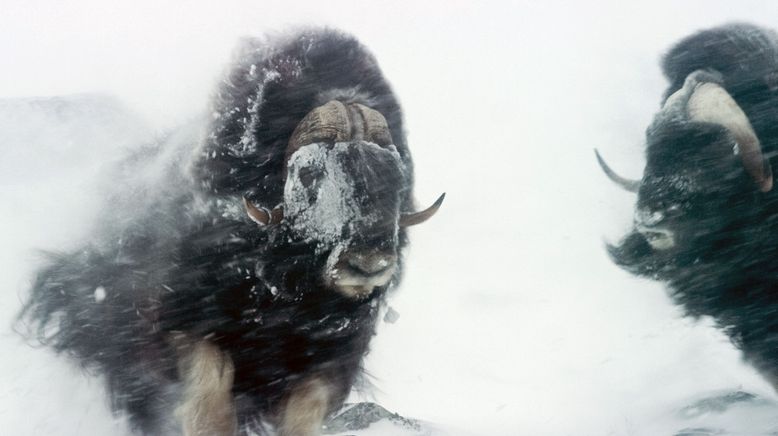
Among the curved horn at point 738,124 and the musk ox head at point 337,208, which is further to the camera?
the curved horn at point 738,124

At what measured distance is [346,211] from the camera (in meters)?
1.69

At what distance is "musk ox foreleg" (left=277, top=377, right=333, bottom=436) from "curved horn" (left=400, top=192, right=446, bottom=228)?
1.65 ft

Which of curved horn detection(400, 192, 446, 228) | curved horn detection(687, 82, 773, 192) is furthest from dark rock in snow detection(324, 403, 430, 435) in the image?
curved horn detection(687, 82, 773, 192)

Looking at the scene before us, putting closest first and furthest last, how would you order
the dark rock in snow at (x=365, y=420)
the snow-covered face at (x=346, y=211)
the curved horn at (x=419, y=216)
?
the snow-covered face at (x=346, y=211) → the curved horn at (x=419, y=216) → the dark rock in snow at (x=365, y=420)

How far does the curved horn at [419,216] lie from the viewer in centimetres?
187

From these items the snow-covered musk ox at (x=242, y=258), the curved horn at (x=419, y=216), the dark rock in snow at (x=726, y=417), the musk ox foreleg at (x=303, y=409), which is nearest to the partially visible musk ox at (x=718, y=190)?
the dark rock in snow at (x=726, y=417)

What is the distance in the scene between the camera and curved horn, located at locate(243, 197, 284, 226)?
68.9 inches

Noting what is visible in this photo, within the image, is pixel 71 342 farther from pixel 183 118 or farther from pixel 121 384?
pixel 183 118

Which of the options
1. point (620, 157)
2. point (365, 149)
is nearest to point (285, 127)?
point (365, 149)

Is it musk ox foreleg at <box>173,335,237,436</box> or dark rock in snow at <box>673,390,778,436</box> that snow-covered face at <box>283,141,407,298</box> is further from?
dark rock in snow at <box>673,390,778,436</box>

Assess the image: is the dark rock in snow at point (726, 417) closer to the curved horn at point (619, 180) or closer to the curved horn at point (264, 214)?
the curved horn at point (619, 180)

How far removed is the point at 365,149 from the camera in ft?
5.84

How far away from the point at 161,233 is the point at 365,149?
58 cm

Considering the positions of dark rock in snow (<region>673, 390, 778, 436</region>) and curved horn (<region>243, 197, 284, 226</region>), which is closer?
curved horn (<region>243, 197, 284, 226</region>)
